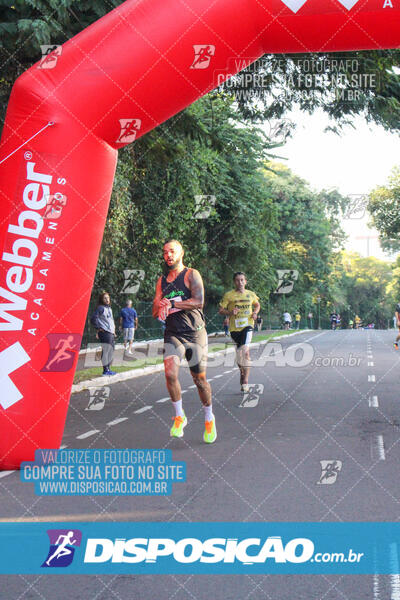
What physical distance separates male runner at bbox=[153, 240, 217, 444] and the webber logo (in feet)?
11.6

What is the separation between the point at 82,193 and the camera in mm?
7289

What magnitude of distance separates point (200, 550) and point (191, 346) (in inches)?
152

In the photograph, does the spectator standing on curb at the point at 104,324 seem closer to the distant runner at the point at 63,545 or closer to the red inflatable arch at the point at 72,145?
the red inflatable arch at the point at 72,145

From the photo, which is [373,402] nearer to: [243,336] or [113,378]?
[243,336]

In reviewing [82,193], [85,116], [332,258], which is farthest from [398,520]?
[332,258]

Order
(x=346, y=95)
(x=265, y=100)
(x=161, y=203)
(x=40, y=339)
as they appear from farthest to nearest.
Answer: (x=161, y=203)
(x=265, y=100)
(x=346, y=95)
(x=40, y=339)

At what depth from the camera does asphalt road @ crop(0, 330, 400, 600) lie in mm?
4305

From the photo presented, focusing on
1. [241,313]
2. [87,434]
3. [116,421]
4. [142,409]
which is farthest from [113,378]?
[87,434]

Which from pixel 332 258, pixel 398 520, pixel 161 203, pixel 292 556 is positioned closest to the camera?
pixel 292 556

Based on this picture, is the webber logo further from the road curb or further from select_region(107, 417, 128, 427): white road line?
the road curb

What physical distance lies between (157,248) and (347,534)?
833 inches

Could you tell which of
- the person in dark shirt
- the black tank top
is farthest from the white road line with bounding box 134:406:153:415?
the person in dark shirt

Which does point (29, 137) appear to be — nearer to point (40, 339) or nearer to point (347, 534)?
point (40, 339)

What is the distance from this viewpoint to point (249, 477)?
6.98m
